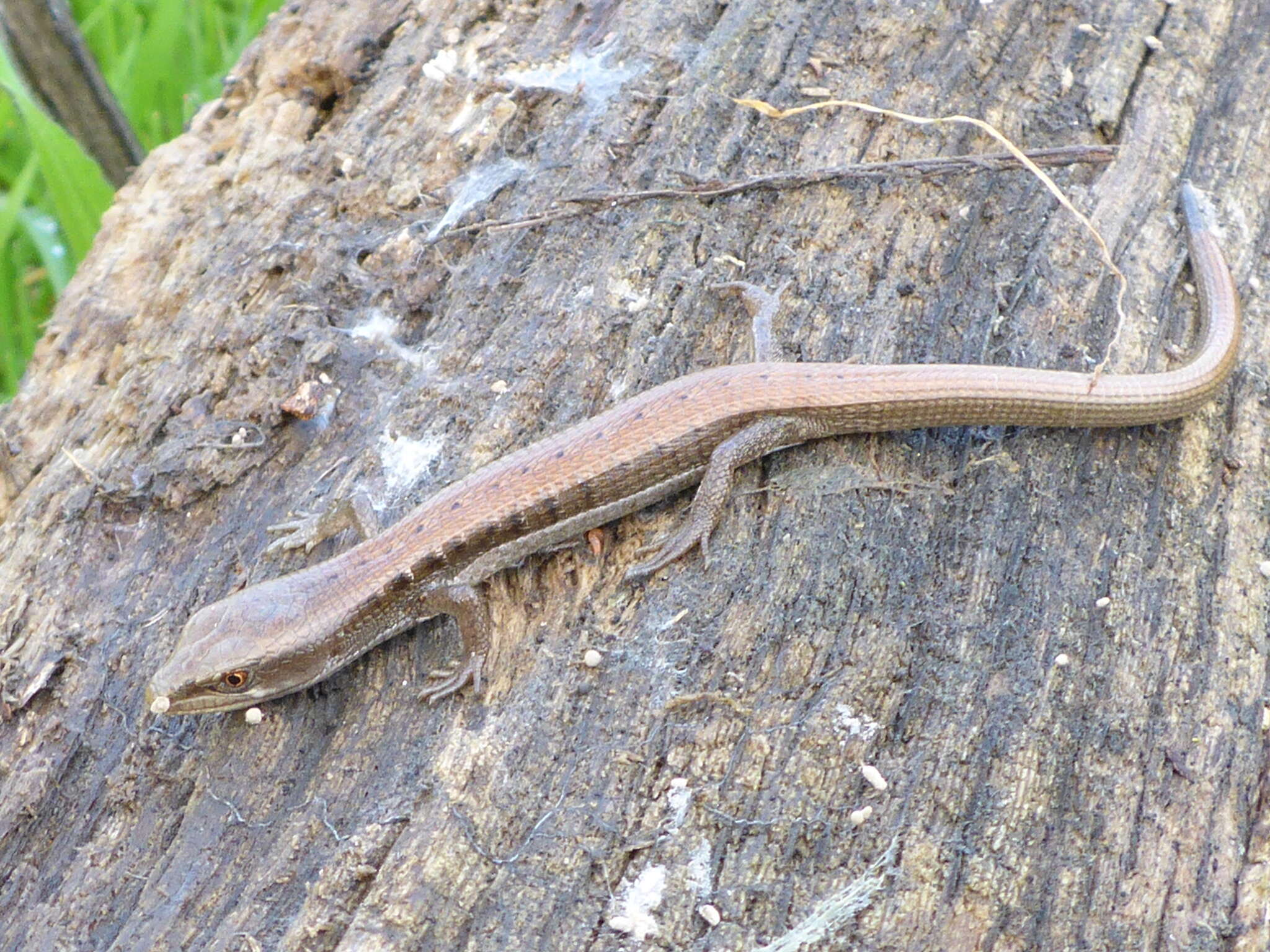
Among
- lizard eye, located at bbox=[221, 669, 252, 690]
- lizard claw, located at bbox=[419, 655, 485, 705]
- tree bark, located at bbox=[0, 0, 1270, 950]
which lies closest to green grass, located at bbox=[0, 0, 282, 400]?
tree bark, located at bbox=[0, 0, 1270, 950]

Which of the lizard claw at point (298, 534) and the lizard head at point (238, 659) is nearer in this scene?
the lizard head at point (238, 659)

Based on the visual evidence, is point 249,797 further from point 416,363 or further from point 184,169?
point 184,169

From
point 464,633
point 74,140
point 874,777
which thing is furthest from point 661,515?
point 74,140

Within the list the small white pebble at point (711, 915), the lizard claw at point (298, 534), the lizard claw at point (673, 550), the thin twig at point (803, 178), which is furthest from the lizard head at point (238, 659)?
the thin twig at point (803, 178)

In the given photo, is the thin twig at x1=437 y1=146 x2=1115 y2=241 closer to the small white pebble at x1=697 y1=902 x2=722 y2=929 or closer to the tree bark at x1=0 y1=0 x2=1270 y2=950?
the tree bark at x1=0 y1=0 x2=1270 y2=950

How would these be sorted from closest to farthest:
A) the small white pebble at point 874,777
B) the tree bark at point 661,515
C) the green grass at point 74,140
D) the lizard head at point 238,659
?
the tree bark at point 661,515 → the small white pebble at point 874,777 → the lizard head at point 238,659 → the green grass at point 74,140

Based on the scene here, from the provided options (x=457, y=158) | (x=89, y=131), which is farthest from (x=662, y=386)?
(x=89, y=131)

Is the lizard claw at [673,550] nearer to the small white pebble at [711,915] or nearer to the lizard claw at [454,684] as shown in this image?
the lizard claw at [454,684]
